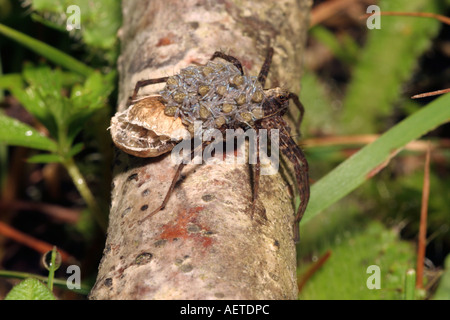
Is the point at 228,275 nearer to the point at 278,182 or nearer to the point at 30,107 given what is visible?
the point at 278,182

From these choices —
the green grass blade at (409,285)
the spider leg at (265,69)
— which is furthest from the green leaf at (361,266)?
the spider leg at (265,69)

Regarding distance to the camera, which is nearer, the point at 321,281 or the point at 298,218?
the point at 298,218

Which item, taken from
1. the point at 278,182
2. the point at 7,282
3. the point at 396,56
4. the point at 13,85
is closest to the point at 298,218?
the point at 278,182

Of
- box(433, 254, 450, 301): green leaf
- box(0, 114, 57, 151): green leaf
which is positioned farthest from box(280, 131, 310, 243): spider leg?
box(0, 114, 57, 151): green leaf

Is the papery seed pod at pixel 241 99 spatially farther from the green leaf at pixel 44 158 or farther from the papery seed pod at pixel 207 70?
the green leaf at pixel 44 158

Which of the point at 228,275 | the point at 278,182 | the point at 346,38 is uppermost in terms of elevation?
the point at 346,38

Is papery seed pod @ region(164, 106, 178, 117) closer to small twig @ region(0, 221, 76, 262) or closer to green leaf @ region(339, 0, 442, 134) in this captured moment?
small twig @ region(0, 221, 76, 262)

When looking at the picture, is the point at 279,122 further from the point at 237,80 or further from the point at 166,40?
the point at 166,40
